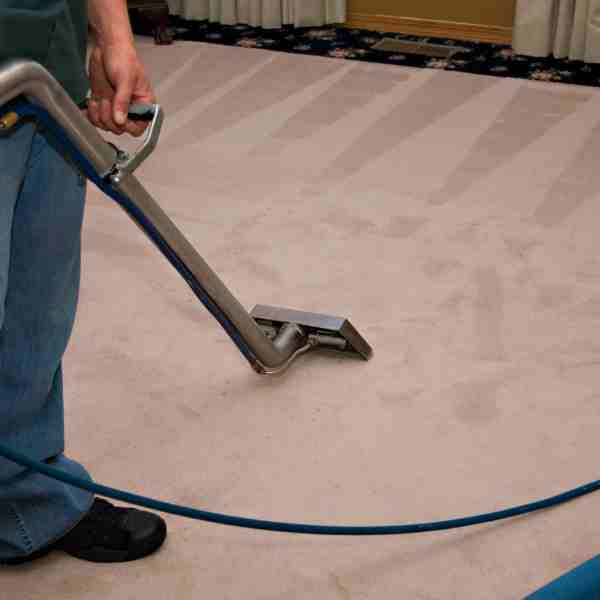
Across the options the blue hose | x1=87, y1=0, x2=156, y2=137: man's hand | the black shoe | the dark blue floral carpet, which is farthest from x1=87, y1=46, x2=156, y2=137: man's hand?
the dark blue floral carpet

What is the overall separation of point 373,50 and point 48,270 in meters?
2.35

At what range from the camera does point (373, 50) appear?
3.43 m

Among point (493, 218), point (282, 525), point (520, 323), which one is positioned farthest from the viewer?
point (493, 218)

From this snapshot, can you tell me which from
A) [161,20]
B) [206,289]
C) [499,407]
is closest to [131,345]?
[206,289]

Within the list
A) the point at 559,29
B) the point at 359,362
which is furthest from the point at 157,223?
the point at 559,29

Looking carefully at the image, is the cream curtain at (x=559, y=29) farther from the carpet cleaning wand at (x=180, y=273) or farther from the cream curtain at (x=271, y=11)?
the carpet cleaning wand at (x=180, y=273)

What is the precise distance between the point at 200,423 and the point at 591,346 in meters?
0.71

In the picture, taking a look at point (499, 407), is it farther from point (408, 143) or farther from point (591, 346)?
point (408, 143)

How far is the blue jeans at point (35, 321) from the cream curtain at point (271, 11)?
2405mm

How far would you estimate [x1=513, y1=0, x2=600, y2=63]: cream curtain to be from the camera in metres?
3.14

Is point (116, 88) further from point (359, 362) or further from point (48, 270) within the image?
point (359, 362)

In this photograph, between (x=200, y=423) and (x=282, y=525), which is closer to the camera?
(x=282, y=525)

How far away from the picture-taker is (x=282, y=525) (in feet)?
4.52

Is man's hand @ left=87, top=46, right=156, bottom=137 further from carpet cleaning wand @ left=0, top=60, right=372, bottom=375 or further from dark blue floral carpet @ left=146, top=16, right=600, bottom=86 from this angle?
dark blue floral carpet @ left=146, top=16, right=600, bottom=86
